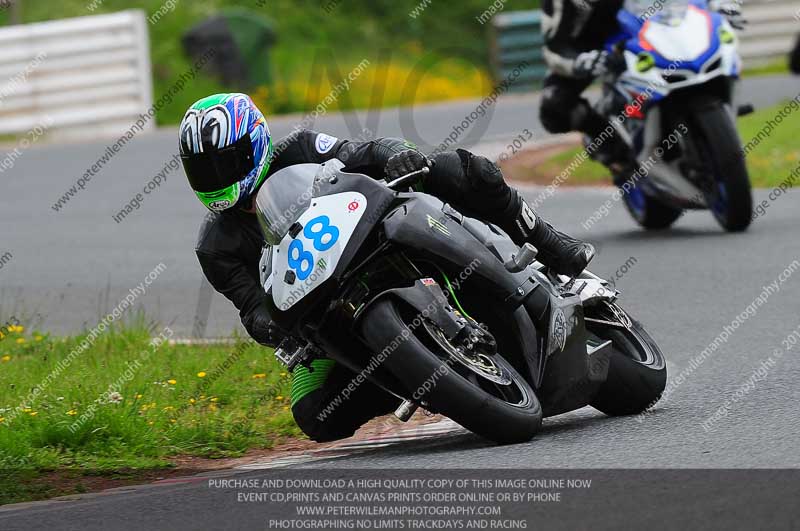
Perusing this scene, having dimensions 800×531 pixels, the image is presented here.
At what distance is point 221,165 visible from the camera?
5836 mm

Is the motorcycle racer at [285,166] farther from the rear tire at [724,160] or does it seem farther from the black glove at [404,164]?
the rear tire at [724,160]

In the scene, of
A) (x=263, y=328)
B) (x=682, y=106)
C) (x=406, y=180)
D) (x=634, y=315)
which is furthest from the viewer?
(x=682, y=106)

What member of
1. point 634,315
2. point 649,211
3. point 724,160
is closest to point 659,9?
point 724,160

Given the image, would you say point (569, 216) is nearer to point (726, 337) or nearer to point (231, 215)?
point (726, 337)

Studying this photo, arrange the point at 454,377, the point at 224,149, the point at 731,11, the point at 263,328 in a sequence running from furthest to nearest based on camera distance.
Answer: the point at 731,11, the point at 263,328, the point at 224,149, the point at 454,377

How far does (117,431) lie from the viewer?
21.6ft

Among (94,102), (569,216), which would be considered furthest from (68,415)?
(94,102)

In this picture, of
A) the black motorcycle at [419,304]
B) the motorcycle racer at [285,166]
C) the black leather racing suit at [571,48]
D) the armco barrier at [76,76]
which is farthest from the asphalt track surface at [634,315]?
the armco barrier at [76,76]

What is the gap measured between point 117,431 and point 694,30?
5.84 metres

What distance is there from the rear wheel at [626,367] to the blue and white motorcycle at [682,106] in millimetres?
4002

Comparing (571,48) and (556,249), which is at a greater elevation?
(556,249)

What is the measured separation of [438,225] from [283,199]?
1.90 ft

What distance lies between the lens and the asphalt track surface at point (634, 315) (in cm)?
473

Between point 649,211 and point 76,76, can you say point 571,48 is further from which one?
point 76,76
